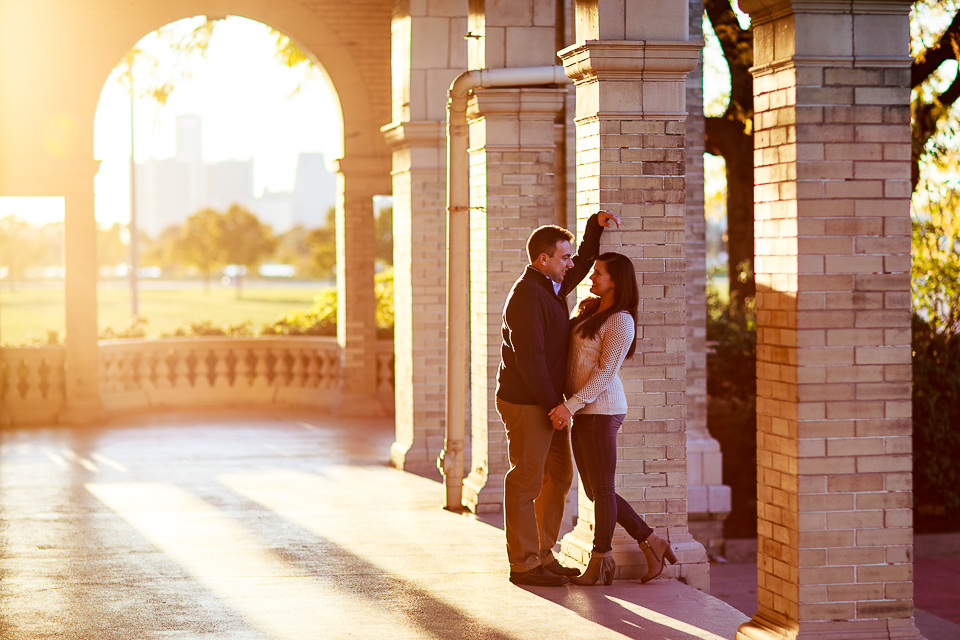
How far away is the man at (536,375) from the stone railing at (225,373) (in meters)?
10.1

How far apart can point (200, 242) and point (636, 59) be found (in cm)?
7473

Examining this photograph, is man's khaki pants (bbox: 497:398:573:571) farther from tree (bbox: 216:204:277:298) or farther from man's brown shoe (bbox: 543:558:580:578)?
tree (bbox: 216:204:277:298)

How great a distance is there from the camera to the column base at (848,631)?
543 cm

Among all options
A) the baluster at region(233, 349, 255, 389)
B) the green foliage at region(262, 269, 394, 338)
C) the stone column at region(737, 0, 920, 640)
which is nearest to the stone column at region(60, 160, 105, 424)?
the baluster at region(233, 349, 255, 389)

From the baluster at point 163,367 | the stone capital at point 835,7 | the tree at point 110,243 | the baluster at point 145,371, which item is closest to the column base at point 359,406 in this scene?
the baluster at point 163,367

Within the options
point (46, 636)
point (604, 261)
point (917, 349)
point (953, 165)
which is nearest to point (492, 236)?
point (604, 261)

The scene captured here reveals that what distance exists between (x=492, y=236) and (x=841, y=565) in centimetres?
462

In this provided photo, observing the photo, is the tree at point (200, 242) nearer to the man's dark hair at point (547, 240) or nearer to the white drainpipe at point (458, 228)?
the white drainpipe at point (458, 228)

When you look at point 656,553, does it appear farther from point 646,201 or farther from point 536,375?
point 646,201

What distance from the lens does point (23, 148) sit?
1620 cm

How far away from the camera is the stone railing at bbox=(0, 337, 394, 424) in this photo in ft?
57.1

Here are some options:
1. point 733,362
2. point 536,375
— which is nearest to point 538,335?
point 536,375

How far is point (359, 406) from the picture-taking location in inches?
671

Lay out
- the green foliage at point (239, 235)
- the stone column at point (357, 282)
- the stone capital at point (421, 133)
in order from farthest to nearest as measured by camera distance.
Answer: the green foliage at point (239, 235), the stone column at point (357, 282), the stone capital at point (421, 133)
